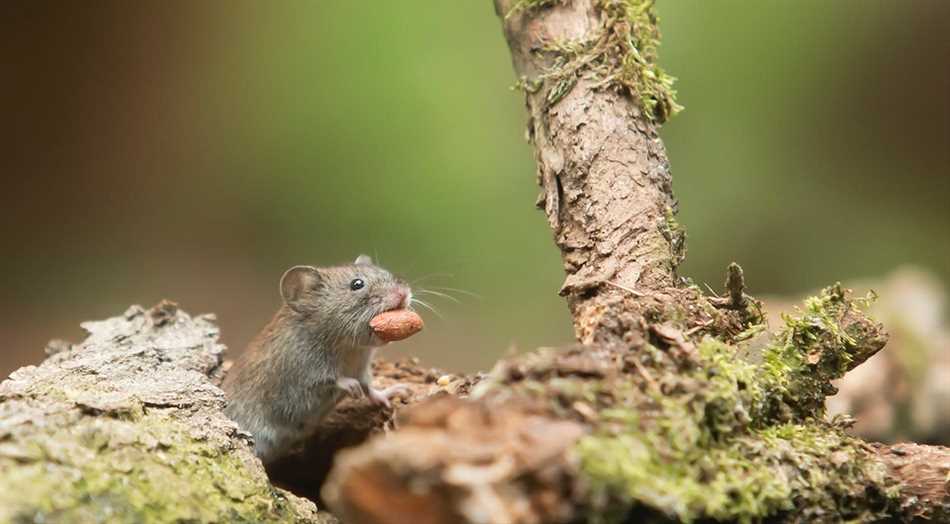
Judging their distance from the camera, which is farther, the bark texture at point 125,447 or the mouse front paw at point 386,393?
the mouse front paw at point 386,393

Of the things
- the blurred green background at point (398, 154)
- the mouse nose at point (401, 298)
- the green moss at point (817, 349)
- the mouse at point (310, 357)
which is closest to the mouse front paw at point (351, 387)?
the mouse at point (310, 357)

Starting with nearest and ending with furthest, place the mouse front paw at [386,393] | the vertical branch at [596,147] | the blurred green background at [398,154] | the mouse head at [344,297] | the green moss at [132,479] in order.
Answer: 1. the green moss at [132,479]
2. the vertical branch at [596,147]
3. the mouse front paw at [386,393]
4. the mouse head at [344,297]
5. the blurred green background at [398,154]

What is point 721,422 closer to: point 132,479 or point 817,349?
point 817,349

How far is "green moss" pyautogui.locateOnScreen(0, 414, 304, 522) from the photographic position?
2395 millimetres

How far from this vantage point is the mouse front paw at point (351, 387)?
4.68 meters

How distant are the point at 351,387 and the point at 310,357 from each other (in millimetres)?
351

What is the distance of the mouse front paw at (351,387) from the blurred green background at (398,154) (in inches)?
183

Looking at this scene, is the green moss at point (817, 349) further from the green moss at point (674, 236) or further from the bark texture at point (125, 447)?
the bark texture at point (125, 447)

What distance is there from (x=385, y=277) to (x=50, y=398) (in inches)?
92.5

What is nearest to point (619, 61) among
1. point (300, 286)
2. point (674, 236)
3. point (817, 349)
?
point (674, 236)

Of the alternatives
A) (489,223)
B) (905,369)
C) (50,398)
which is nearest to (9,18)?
(489,223)

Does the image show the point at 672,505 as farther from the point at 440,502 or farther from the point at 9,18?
the point at 9,18

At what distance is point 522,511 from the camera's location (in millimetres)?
1930

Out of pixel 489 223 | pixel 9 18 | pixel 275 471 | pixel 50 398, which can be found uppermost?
pixel 9 18
